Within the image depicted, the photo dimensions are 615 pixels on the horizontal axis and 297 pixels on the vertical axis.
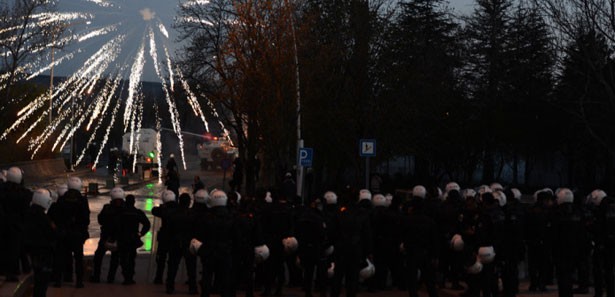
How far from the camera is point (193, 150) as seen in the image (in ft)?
394

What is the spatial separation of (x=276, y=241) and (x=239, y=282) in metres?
1.83

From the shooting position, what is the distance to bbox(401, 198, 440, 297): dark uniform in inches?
616

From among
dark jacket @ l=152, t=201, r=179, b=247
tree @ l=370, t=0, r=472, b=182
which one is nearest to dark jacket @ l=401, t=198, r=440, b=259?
dark jacket @ l=152, t=201, r=179, b=247

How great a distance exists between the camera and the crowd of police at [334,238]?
1478cm

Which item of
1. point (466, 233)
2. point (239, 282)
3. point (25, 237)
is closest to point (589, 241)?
point (466, 233)

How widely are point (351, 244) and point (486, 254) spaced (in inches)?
77.2

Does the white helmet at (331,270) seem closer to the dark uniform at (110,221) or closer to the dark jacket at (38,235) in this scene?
the dark uniform at (110,221)

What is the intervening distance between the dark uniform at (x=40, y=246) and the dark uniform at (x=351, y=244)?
4.16 metres

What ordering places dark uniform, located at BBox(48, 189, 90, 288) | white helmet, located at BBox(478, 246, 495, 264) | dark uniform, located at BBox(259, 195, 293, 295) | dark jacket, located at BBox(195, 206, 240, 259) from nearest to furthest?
1. dark jacket, located at BBox(195, 206, 240, 259)
2. white helmet, located at BBox(478, 246, 495, 264)
3. dark uniform, located at BBox(259, 195, 293, 295)
4. dark uniform, located at BBox(48, 189, 90, 288)

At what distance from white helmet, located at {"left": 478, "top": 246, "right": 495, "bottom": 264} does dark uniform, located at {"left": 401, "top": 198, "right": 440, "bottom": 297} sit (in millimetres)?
934

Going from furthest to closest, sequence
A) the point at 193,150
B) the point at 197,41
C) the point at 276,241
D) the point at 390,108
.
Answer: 1. the point at 193,150
2. the point at 197,41
3. the point at 390,108
4. the point at 276,241

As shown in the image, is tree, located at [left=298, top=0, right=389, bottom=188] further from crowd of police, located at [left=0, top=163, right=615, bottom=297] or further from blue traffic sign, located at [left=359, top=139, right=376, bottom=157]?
crowd of police, located at [left=0, top=163, right=615, bottom=297]

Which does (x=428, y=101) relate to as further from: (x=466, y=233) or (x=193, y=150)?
(x=193, y=150)

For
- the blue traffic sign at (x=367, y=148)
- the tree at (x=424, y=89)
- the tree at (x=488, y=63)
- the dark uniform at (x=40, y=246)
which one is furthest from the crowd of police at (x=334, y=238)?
the tree at (x=488, y=63)
